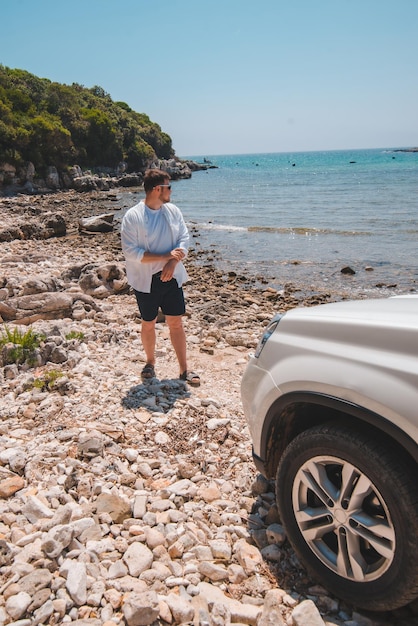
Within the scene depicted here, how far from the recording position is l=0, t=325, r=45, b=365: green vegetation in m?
5.11

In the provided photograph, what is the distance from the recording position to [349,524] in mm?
2160

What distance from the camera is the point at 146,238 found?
464 cm

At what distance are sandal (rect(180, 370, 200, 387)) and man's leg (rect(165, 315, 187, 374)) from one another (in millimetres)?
60

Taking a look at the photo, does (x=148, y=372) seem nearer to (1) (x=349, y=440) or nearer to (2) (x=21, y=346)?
(2) (x=21, y=346)

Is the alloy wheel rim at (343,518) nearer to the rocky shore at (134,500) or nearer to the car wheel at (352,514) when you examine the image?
the car wheel at (352,514)

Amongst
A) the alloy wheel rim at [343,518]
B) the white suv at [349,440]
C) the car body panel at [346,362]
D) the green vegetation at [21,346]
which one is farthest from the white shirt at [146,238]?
the alloy wheel rim at [343,518]

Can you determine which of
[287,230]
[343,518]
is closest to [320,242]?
[287,230]

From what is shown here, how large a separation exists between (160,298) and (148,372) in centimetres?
89

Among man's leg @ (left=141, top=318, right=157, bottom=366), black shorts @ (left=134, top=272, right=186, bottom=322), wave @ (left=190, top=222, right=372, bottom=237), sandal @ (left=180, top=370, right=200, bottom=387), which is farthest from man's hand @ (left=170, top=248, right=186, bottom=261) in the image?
wave @ (left=190, top=222, right=372, bottom=237)

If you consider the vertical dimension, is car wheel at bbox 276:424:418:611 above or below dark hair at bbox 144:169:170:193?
below

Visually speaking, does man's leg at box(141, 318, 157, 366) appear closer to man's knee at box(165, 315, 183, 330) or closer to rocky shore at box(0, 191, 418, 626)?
man's knee at box(165, 315, 183, 330)

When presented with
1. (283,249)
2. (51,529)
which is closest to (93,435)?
(51,529)

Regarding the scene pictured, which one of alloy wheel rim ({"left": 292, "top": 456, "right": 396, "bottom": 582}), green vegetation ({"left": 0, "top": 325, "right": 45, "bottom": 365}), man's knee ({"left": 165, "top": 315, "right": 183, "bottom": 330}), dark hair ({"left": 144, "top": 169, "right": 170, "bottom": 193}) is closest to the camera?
alloy wheel rim ({"left": 292, "top": 456, "right": 396, "bottom": 582})

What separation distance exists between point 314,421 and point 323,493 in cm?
42
